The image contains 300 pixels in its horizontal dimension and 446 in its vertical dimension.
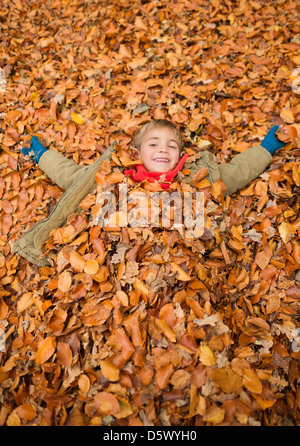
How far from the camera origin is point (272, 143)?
229 centimetres

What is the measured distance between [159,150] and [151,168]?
142 millimetres

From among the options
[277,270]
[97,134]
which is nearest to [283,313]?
[277,270]

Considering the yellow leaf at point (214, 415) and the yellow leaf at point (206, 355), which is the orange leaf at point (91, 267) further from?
the yellow leaf at point (214, 415)

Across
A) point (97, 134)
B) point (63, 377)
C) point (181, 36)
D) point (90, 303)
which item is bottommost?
point (63, 377)

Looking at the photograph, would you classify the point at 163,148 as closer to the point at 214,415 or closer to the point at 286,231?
the point at 286,231

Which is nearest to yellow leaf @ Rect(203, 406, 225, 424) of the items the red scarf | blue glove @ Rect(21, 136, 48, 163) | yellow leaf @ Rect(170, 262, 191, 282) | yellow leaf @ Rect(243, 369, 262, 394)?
yellow leaf @ Rect(243, 369, 262, 394)

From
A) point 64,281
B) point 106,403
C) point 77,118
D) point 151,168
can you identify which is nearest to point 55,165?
point 77,118

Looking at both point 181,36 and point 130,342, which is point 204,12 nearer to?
point 181,36

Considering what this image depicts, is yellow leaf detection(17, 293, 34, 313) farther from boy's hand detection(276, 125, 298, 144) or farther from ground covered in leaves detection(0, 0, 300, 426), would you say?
boy's hand detection(276, 125, 298, 144)

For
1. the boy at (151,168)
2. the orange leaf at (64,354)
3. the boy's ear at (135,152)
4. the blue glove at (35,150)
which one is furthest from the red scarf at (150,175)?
the orange leaf at (64,354)

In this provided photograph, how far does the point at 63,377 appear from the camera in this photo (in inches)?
59.0

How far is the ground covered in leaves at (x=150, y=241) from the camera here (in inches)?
56.4

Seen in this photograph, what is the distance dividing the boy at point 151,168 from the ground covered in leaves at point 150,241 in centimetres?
11

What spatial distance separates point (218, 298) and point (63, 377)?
95 cm
